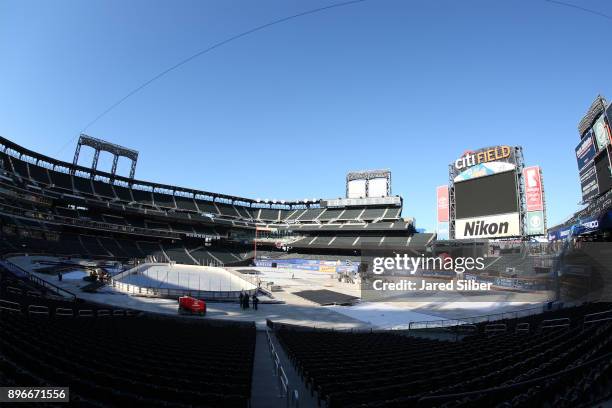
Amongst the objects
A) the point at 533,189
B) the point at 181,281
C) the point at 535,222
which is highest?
the point at 533,189

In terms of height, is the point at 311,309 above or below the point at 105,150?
below

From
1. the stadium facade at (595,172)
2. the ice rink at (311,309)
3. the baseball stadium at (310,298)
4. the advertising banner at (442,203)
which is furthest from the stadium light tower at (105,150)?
the stadium facade at (595,172)

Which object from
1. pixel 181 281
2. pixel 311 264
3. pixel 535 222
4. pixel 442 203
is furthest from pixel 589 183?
pixel 181 281

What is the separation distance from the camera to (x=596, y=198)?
4072 cm

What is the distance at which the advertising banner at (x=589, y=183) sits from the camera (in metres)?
40.7

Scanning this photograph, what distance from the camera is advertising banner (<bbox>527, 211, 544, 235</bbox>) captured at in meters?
26.7

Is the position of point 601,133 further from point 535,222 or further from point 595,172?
point 535,222

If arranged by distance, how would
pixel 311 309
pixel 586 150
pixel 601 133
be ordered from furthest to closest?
pixel 586 150 → pixel 601 133 → pixel 311 309

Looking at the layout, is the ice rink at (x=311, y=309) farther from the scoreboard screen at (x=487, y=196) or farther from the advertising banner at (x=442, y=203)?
the scoreboard screen at (x=487, y=196)

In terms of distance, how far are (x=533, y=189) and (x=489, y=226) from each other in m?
4.77

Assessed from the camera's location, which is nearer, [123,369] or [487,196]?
Result: [123,369]

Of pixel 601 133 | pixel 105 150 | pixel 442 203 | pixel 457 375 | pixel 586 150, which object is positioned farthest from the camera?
pixel 105 150

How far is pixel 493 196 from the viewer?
29.6 m

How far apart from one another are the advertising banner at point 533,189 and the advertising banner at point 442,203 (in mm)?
7080
